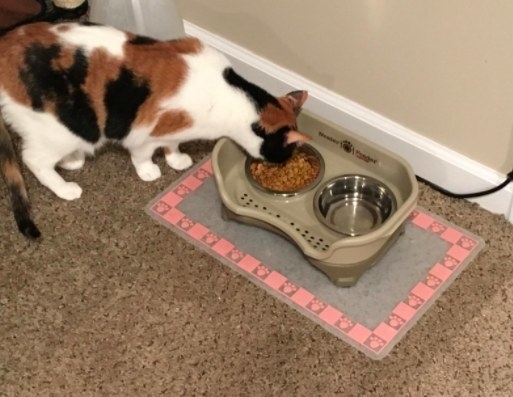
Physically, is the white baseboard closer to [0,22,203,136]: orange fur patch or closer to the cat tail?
[0,22,203,136]: orange fur patch

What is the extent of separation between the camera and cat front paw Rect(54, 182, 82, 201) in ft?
6.53

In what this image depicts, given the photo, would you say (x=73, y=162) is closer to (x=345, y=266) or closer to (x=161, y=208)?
(x=161, y=208)

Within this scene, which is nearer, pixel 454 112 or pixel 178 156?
pixel 454 112

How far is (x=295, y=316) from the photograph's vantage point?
5.73 ft

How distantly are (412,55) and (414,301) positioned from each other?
0.58m

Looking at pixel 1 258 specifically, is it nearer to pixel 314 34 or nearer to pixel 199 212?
pixel 199 212

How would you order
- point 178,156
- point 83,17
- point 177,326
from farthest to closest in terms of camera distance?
point 83,17
point 178,156
point 177,326

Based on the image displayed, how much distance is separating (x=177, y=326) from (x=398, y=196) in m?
0.63

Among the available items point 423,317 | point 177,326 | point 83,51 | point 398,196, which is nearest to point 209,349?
point 177,326

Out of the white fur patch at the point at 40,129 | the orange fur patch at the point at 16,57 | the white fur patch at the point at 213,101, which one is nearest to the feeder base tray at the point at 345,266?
the white fur patch at the point at 213,101

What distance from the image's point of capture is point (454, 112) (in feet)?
5.92

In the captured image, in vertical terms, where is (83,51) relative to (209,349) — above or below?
above

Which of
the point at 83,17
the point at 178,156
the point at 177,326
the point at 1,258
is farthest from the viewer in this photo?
the point at 83,17

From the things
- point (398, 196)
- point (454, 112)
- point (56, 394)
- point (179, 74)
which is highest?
point (179, 74)
